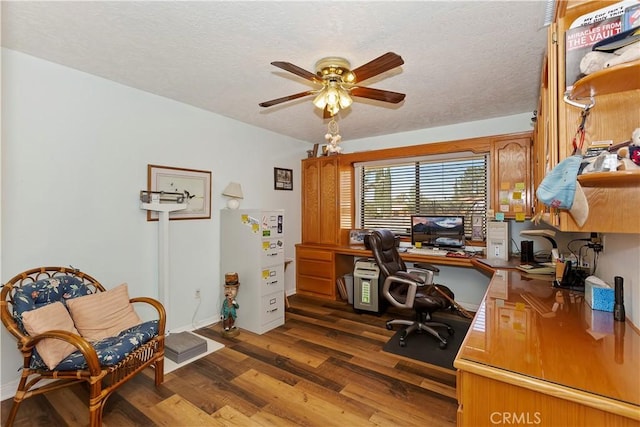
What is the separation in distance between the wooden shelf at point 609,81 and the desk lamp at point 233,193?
3.09 metres

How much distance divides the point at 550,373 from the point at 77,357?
241cm

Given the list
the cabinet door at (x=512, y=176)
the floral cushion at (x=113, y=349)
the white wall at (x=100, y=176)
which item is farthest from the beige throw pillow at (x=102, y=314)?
the cabinet door at (x=512, y=176)

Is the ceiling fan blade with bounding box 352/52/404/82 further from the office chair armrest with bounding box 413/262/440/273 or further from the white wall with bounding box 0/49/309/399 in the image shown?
the office chair armrest with bounding box 413/262/440/273

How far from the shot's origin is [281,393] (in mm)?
2082

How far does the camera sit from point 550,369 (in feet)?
3.21

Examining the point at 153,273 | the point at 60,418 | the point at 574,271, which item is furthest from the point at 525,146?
the point at 60,418

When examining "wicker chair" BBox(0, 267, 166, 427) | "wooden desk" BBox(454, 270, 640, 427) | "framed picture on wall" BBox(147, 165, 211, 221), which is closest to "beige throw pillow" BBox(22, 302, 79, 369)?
"wicker chair" BBox(0, 267, 166, 427)

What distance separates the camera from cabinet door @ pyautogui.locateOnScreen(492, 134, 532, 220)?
3092mm

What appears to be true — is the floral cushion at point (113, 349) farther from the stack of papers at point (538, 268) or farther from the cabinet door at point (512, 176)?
the cabinet door at point (512, 176)

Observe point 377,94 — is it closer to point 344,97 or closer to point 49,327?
point 344,97

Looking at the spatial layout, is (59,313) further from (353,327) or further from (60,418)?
(353,327)

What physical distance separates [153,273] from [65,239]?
0.79 m

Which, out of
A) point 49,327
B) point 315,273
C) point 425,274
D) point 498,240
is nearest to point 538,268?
point 498,240

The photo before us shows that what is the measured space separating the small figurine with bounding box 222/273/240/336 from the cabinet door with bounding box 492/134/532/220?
3135mm
